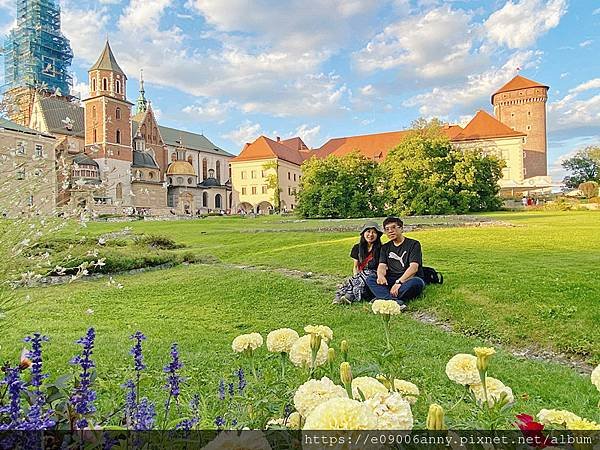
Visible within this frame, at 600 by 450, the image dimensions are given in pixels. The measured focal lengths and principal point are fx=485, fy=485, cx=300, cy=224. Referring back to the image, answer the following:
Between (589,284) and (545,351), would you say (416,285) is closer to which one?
(545,351)

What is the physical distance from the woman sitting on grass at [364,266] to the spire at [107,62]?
58192mm

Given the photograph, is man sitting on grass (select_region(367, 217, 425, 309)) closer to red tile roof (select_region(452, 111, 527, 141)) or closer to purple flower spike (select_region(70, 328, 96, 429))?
purple flower spike (select_region(70, 328, 96, 429))

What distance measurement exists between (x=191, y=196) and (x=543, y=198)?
139ft

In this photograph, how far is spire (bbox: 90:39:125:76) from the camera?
5709 centimetres

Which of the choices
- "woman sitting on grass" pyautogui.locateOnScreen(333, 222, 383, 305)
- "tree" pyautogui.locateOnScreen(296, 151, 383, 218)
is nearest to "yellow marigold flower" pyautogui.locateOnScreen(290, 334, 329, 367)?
"woman sitting on grass" pyautogui.locateOnScreen(333, 222, 383, 305)

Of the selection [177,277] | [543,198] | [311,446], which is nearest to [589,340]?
[311,446]

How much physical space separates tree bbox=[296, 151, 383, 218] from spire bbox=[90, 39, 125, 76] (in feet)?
111

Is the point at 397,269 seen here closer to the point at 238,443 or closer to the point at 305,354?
the point at 305,354

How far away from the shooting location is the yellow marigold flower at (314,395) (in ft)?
4.14

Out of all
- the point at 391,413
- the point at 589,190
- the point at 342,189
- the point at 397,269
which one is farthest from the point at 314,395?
the point at 589,190

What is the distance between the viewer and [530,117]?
6638 centimetres

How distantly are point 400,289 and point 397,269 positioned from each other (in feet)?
0.96

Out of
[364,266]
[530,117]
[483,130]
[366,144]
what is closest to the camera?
[364,266]

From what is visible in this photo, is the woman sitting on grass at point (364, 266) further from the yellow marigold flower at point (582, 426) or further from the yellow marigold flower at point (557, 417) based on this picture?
the yellow marigold flower at point (582, 426)
